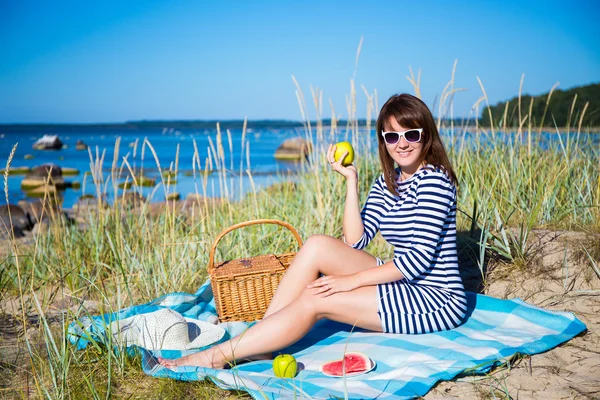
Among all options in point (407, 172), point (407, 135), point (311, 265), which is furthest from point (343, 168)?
point (311, 265)

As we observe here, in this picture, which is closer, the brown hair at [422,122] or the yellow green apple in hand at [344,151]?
the brown hair at [422,122]

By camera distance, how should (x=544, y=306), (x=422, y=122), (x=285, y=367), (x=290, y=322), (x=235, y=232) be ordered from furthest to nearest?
(x=235, y=232), (x=544, y=306), (x=422, y=122), (x=290, y=322), (x=285, y=367)

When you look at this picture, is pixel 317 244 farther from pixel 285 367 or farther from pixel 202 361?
pixel 202 361

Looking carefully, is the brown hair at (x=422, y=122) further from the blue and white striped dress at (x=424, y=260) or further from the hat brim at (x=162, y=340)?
the hat brim at (x=162, y=340)

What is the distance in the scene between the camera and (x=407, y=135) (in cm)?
245

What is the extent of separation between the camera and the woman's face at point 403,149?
2467 millimetres

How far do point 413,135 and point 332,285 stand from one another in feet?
2.61

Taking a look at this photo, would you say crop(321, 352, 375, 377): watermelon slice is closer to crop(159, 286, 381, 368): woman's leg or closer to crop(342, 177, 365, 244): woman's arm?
crop(159, 286, 381, 368): woman's leg

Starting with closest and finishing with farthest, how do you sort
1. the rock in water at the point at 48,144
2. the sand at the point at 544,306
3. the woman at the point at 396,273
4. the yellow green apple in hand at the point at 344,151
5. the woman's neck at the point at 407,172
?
the sand at the point at 544,306
the woman at the point at 396,273
the woman's neck at the point at 407,172
the yellow green apple in hand at the point at 344,151
the rock in water at the point at 48,144

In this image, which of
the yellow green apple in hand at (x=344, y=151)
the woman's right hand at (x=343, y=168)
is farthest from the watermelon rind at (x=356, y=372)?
the yellow green apple in hand at (x=344, y=151)

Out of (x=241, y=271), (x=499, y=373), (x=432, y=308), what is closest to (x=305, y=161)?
(x=241, y=271)

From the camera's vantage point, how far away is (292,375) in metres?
2.15

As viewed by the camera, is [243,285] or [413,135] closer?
[413,135]

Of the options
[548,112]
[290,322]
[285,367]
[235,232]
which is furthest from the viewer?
[548,112]
